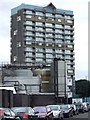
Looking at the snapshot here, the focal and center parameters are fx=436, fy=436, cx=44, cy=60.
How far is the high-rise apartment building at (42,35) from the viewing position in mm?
137125

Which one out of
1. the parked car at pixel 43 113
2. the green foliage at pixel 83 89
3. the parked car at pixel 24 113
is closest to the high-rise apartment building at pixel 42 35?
the green foliage at pixel 83 89

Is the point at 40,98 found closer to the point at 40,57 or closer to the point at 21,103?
the point at 21,103

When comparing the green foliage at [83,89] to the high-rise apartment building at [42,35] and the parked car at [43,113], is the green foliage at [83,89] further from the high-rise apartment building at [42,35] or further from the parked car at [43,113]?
the parked car at [43,113]

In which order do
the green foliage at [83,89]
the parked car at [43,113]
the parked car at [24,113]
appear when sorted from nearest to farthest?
1. the parked car at [24,113]
2. the parked car at [43,113]
3. the green foliage at [83,89]

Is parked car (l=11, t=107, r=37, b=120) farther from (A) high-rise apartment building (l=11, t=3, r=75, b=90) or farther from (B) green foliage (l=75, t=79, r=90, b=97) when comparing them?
(B) green foliage (l=75, t=79, r=90, b=97)

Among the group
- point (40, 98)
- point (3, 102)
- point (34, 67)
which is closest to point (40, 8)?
point (34, 67)

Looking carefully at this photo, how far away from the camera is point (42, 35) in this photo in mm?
142750

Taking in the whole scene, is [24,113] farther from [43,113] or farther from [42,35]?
[42,35]

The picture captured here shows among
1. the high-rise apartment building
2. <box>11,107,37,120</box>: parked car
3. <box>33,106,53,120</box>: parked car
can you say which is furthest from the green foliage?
<box>11,107,37,120</box>: parked car

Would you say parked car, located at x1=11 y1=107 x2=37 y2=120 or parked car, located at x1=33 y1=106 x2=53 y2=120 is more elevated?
parked car, located at x1=11 y1=107 x2=37 y2=120

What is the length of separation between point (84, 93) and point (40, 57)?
18084mm

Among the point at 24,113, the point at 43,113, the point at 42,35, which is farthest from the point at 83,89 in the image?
the point at 24,113

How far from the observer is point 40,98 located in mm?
66625

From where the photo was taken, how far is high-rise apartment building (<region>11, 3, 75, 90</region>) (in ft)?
450
